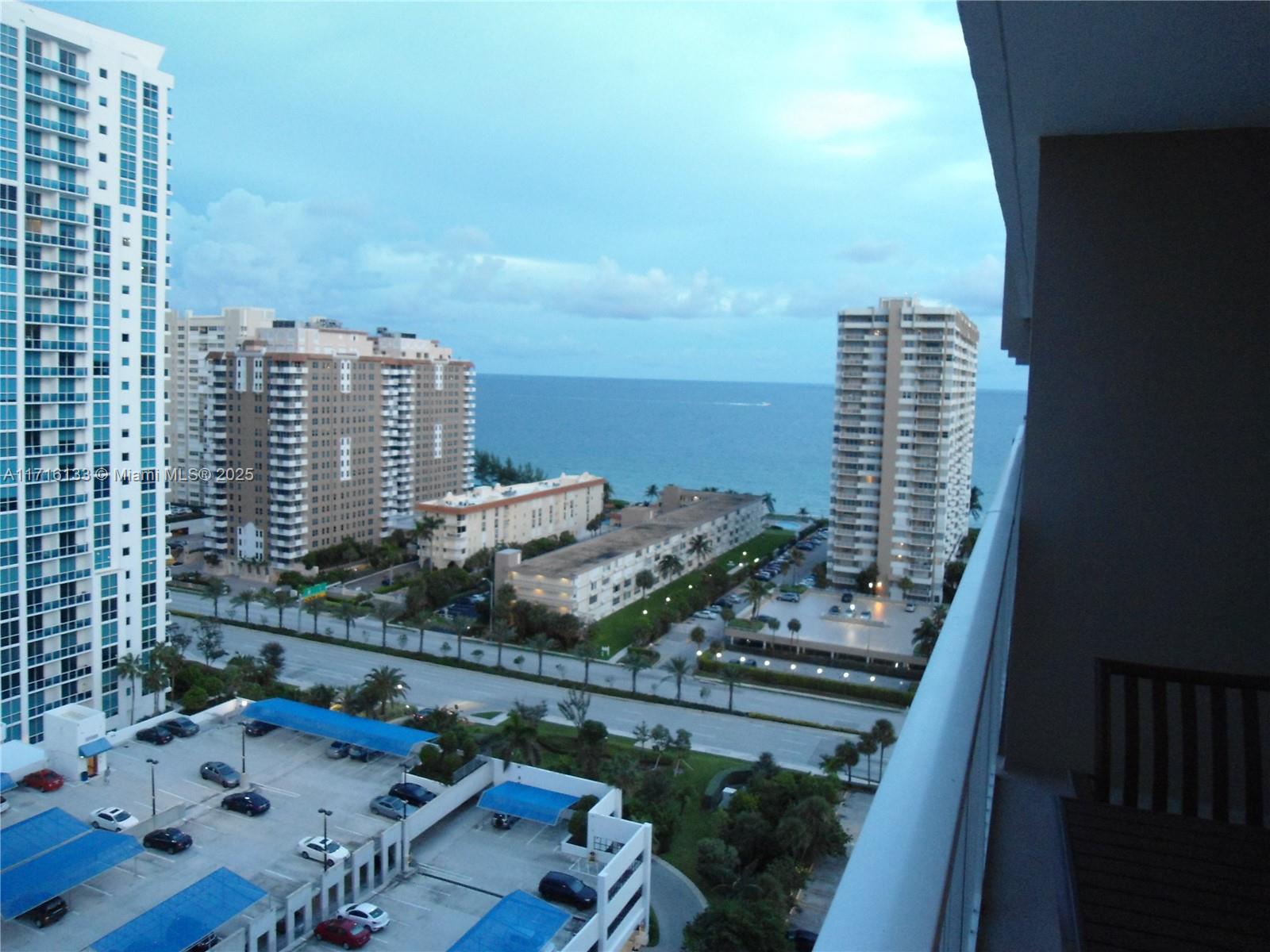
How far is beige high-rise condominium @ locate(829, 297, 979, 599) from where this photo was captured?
1823 centimetres

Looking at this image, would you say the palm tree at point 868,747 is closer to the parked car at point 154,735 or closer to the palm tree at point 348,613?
the parked car at point 154,735

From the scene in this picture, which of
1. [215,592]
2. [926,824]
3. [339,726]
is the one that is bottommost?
[339,726]

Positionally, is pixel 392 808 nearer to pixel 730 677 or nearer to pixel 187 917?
pixel 187 917

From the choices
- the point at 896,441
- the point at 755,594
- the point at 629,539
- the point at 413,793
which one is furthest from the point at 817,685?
the point at 896,441

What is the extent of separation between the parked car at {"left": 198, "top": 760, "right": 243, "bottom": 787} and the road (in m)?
3.36

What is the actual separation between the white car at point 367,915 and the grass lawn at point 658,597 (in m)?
7.88

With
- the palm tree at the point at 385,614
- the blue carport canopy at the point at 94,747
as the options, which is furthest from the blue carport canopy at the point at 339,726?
the palm tree at the point at 385,614

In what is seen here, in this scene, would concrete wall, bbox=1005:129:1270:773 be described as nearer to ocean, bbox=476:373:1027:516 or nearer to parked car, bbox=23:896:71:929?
parked car, bbox=23:896:71:929

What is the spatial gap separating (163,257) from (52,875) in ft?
23.8

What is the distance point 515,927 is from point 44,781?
5293 mm

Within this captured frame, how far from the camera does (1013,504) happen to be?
1877 mm

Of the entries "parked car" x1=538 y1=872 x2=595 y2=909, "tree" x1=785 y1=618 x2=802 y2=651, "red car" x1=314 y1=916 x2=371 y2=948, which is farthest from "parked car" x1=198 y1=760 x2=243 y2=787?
"tree" x1=785 y1=618 x2=802 y2=651

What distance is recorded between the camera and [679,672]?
1221 centimetres

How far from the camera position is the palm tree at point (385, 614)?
1455cm
